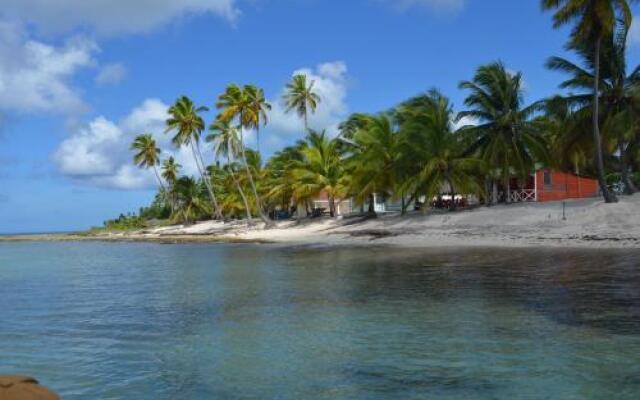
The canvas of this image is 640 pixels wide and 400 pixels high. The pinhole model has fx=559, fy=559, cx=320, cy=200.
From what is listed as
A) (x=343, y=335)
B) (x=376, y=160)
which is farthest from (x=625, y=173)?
(x=343, y=335)

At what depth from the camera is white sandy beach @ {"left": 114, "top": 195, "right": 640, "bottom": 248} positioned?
25828mm

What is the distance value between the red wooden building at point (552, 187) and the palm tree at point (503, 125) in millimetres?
7318

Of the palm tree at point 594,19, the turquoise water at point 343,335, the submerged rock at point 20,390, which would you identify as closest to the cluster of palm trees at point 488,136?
the palm tree at point 594,19

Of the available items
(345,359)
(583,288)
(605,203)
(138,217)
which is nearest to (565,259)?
(583,288)

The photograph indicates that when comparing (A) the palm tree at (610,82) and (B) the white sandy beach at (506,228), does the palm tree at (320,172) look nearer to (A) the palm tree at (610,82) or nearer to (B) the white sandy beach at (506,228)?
(B) the white sandy beach at (506,228)

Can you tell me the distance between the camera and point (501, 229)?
30.3 metres

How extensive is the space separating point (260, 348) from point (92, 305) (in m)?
7.13

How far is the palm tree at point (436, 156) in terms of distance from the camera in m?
37.1

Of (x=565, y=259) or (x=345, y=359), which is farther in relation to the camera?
(x=565, y=259)

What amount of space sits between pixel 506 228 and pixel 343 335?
75.1 feet

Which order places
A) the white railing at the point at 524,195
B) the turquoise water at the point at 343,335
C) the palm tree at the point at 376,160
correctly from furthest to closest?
the white railing at the point at 524,195, the palm tree at the point at 376,160, the turquoise water at the point at 343,335

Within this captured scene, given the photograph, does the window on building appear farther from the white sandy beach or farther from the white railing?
the white sandy beach

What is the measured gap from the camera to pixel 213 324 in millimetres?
10914

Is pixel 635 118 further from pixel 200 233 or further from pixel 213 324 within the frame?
pixel 200 233
